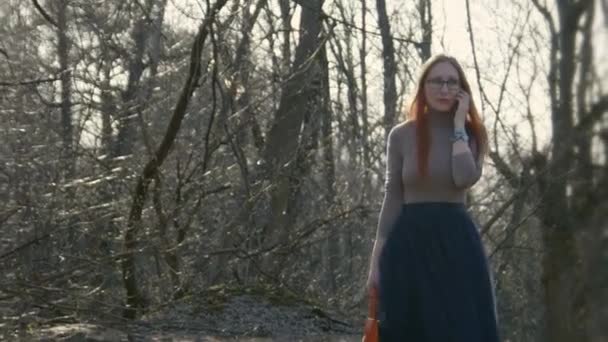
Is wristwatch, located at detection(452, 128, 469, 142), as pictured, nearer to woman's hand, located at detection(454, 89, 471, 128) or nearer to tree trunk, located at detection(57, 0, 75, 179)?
woman's hand, located at detection(454, 89, 471, 128)

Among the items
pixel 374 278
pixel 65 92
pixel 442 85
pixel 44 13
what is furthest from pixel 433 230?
pixel 65 92

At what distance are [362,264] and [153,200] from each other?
6.69m

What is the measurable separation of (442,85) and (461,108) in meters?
0.12

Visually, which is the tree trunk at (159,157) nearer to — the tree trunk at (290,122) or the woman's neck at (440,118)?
the tree trunk at (290,122)

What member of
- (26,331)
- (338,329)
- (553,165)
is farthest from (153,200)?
(553,165)

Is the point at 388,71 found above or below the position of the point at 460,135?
above

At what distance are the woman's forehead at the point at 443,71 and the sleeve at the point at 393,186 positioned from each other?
0.28m

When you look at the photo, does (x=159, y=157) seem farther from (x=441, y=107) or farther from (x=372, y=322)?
(x=441, y=107)

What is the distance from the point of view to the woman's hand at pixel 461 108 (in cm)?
552

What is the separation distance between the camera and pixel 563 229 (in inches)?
43.3

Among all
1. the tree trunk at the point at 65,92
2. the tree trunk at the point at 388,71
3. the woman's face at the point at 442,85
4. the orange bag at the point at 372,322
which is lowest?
the orange bag at the point at 372,322

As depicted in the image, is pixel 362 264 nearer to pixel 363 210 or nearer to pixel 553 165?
pixel 363 210

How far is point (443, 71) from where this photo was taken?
5551 millimetres

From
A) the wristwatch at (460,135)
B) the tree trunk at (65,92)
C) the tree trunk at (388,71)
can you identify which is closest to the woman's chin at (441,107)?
the wristwatch at (460,135)
